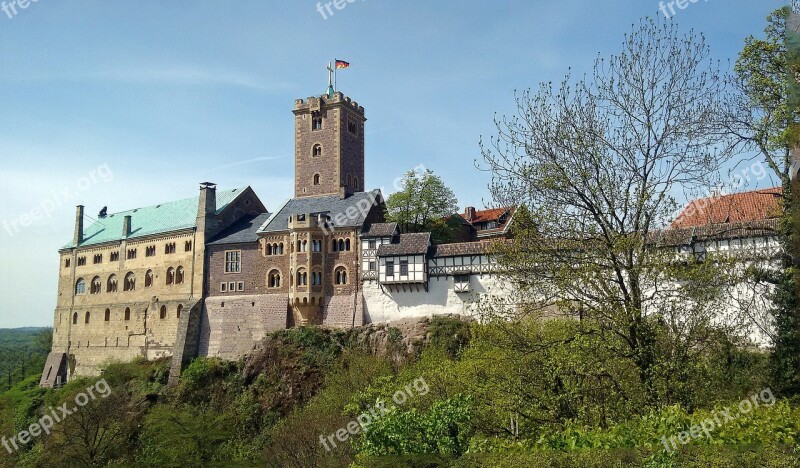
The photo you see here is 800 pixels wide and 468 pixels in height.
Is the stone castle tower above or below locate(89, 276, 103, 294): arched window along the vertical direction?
above

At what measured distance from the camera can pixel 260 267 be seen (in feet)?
161

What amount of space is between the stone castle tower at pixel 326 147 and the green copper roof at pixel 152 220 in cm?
653

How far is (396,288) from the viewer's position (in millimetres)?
43812

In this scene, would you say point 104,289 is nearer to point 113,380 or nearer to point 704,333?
point 113,380

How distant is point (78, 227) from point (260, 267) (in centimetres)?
2482

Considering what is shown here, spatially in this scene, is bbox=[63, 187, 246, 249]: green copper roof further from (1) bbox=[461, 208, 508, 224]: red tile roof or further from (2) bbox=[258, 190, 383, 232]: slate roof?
(1) bbox=[461, 208, 508, 224]: red tile roof

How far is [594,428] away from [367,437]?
8246 millimetres

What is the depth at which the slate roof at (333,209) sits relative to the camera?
47000mm

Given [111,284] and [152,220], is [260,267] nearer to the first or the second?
[152,220]

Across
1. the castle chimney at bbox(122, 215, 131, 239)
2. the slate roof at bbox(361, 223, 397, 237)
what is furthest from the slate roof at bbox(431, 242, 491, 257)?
the castle chimney at bbox(122, 215, 131, 239)

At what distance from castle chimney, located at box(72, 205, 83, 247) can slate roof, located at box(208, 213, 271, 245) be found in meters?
18.8

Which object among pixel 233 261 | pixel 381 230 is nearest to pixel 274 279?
pixel 233 261

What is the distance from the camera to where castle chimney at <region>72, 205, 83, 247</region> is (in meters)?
62.4

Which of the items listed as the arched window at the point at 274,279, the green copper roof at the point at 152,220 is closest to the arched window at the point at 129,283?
the green copper roof at the point at 152,220
